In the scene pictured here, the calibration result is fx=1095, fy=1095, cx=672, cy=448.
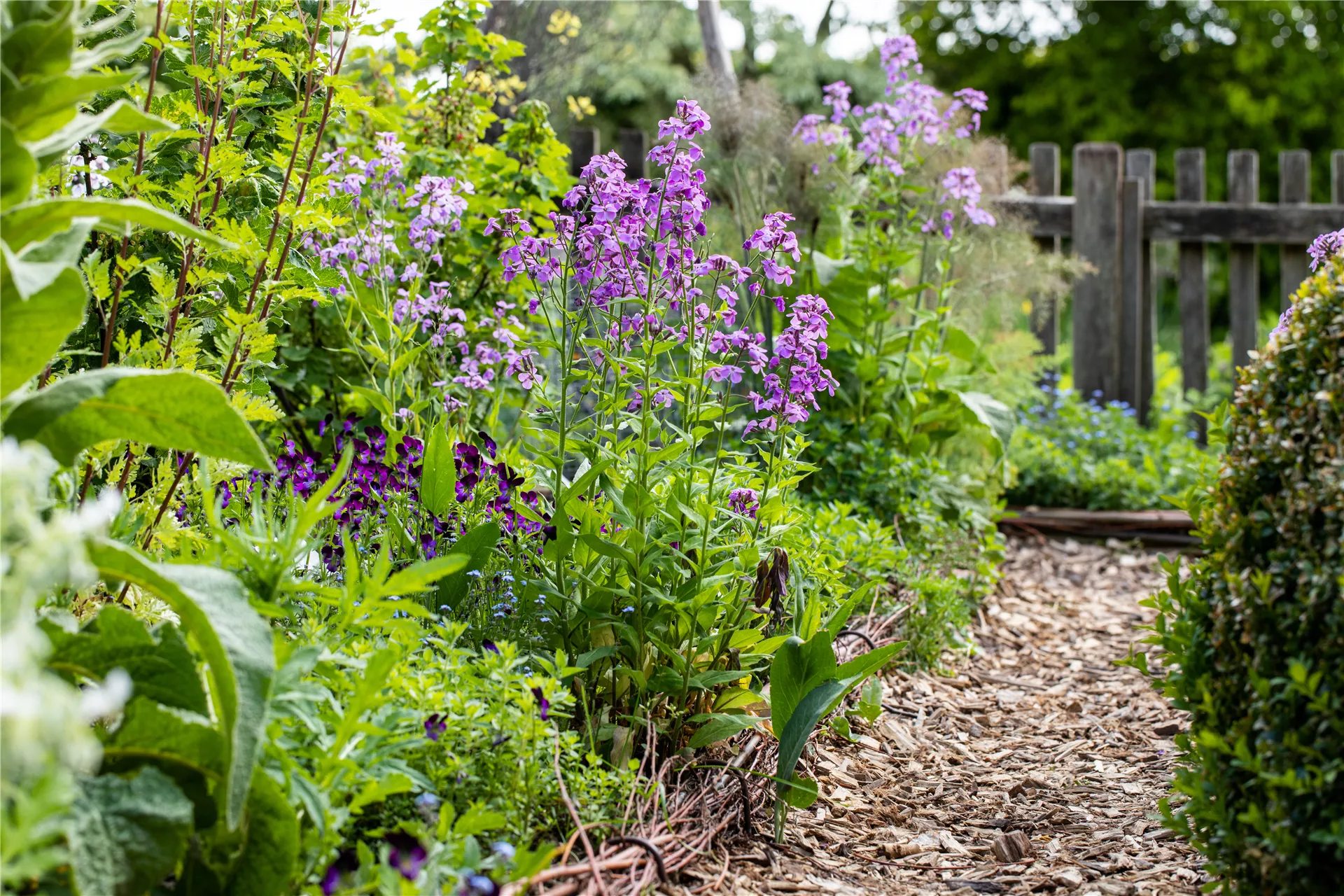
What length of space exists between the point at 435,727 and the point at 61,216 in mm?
941

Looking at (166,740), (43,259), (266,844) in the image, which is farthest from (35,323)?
(266,844)

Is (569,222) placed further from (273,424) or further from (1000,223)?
(1000,223)

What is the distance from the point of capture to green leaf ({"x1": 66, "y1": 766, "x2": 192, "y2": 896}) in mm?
1306

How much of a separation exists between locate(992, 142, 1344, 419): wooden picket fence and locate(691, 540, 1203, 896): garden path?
3.00 meters

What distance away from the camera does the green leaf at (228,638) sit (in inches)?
53.3

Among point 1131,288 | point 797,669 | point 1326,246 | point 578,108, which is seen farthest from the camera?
point 1131,288

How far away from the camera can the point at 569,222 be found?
93.4 inches

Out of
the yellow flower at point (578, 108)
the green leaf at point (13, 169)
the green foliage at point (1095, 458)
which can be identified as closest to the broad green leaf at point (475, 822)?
the green leaf at point (13, 169)

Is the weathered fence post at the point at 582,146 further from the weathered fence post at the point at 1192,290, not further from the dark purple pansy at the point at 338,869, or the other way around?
the dark purple pansy at the point at 338,869

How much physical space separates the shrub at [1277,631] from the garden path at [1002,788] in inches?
16.5

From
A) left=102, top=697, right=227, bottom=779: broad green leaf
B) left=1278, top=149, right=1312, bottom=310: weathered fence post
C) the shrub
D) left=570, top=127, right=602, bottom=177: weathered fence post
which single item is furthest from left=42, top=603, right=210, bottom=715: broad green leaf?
left=1278, top=149, right=1312, bottom=310: weathered fence post

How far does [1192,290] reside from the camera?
6.89 m

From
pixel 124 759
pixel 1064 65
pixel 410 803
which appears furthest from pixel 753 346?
pixel 1064 65

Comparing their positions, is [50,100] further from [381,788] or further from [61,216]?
[381,788]
